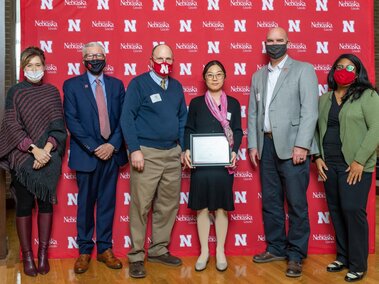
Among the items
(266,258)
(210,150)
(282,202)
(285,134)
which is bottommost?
(266,258)

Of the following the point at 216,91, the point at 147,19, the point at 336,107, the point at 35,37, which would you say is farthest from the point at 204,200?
the point at 35,37

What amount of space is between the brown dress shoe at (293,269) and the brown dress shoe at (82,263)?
57.9 inches

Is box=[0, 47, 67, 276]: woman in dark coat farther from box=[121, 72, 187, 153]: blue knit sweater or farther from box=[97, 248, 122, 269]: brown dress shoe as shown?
box=[121, 72, 187, 153]: blue knit sweater

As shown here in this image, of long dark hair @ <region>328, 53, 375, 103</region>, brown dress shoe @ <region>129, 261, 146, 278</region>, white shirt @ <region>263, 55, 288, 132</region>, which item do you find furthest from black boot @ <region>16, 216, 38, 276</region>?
long dark hair @ <region>328, 53, 375, 103</region>

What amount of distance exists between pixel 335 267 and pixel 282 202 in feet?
2.01

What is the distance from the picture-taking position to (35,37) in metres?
3.62

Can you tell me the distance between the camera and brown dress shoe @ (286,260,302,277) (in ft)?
10.5

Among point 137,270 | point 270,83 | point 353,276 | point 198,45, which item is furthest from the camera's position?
point 198,45

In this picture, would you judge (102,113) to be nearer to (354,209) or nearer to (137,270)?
(137,270)

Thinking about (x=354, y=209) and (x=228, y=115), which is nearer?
(x=354, y=209)

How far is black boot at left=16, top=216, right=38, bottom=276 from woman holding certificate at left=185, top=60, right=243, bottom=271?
3.88 ft

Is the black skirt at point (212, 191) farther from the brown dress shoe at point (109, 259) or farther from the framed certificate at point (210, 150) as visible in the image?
the brown dress shoe at point (109, 259)

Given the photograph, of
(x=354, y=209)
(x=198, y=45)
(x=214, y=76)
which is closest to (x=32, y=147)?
(x=214, y=76)

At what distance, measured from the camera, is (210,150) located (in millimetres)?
3338
